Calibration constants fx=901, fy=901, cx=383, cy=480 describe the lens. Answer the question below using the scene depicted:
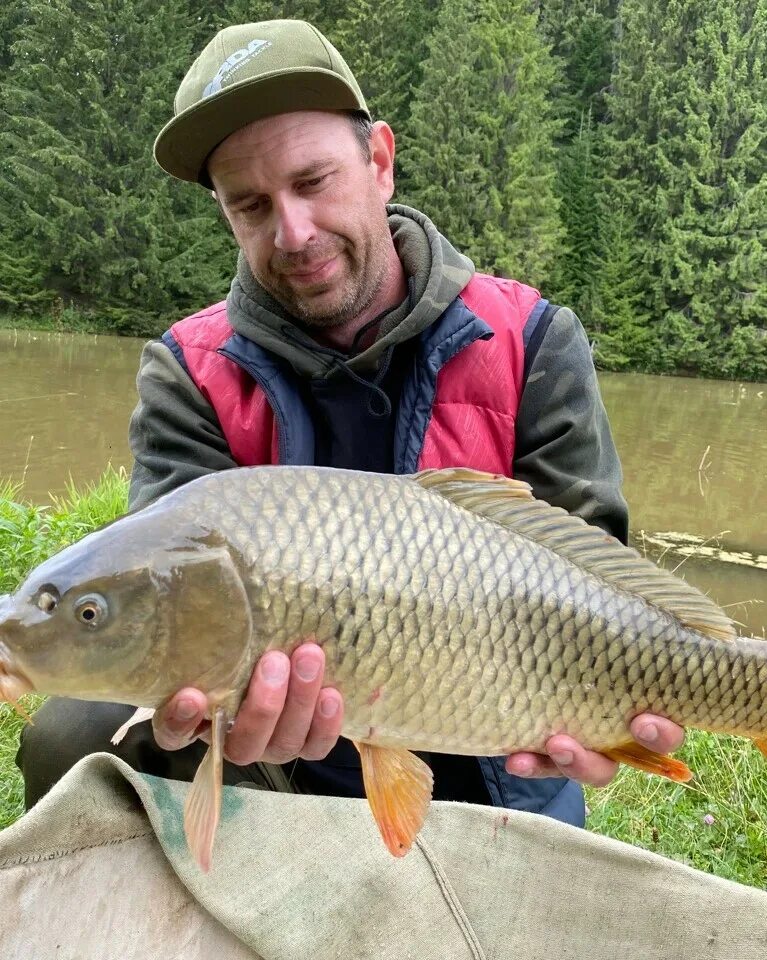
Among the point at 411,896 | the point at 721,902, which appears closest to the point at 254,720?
the point at 411,896

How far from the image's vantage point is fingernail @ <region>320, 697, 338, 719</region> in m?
1.02

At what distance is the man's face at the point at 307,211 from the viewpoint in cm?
155

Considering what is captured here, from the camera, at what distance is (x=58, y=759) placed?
1383mm

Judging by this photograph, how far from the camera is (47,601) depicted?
93 centimetres

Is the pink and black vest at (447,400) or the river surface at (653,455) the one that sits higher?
the pink and black vest at (447,400)

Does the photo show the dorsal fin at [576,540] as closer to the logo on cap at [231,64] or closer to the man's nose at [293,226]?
the man's nose at [293,226]

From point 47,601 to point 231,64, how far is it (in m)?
1.00

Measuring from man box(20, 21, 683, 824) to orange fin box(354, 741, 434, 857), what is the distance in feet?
1.34

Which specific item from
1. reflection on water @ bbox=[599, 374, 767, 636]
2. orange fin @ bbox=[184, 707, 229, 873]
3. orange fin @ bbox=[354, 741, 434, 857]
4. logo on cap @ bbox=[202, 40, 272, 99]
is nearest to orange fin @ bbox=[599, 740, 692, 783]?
orange fin @ bbox=[354, 741, 434, 857]

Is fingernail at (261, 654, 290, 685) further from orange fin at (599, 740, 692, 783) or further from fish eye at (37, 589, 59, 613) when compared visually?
orange fin at (599, 740, 692, 783)

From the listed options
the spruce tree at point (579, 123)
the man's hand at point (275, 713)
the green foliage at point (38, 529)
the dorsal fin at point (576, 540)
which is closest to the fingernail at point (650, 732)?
the dorsal fin at point (576, 540)

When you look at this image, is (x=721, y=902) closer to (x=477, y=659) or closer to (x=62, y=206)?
(x=477, y=659)

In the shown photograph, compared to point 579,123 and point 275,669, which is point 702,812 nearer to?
point 275,669

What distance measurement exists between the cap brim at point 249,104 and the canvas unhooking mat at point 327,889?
1.02m
